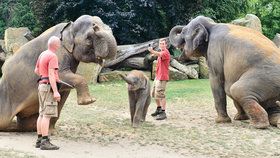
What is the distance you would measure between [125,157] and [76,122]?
3.14m

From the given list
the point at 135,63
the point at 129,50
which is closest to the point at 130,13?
the point at 129,50

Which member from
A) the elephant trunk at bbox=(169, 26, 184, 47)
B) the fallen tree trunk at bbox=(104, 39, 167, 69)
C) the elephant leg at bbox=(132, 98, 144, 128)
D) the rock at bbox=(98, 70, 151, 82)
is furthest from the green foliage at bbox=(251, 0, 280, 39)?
the elephant leg at bbox=(132, 98, 144, 128)

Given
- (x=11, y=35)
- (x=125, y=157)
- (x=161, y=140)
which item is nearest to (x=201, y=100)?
(x=161, y=140)

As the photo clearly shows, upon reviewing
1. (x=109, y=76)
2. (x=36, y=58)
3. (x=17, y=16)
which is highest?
(x=36, y=58)

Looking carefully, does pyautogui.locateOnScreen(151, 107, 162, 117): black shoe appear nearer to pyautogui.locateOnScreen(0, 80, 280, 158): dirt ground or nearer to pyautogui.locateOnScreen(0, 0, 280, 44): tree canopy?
pyautogui.locateOnScreen(0, 80, 280, 158): dirt ground

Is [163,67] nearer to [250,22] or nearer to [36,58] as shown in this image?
[36,58]

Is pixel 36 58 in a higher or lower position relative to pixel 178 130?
higher

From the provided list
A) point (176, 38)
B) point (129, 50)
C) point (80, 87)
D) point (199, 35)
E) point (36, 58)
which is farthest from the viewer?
point (129, 50)

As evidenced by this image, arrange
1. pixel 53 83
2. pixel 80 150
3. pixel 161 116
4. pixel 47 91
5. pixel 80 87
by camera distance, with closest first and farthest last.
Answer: pixel 53 83
pixel 47 91
pixel 80 150
pixel 80 87
pixel 161 116

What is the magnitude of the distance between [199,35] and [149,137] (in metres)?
2.88

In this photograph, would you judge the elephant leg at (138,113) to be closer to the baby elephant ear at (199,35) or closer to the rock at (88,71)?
the baby elephant ear at (199,35)

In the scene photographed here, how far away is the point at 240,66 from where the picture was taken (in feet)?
35.3

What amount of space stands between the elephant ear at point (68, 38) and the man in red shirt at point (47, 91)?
0.99m

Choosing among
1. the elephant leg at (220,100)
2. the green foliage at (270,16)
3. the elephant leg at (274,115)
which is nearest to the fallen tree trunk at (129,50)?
the green foliage at (270,16)
